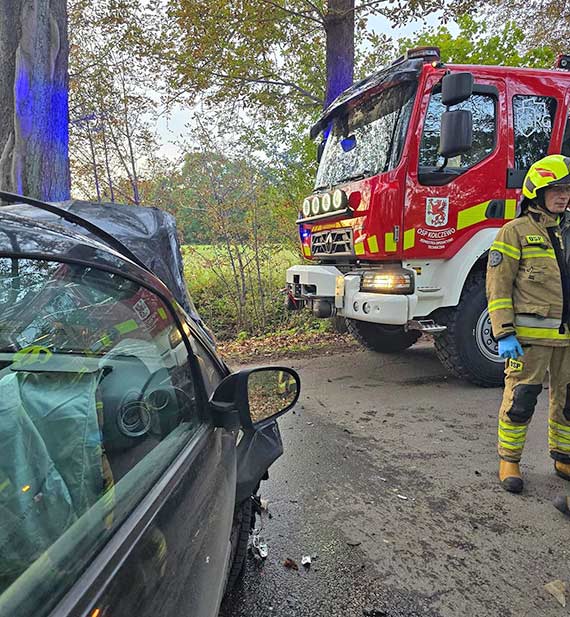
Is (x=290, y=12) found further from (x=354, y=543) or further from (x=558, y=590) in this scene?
(x=558, y=590)

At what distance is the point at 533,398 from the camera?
8.78 ft

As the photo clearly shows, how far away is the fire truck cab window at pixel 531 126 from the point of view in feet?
14.5

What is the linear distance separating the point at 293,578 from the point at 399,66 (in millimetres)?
4273

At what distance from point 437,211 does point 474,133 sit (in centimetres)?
84

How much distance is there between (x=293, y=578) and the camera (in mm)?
2070

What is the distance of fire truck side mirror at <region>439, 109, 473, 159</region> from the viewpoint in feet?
12.6

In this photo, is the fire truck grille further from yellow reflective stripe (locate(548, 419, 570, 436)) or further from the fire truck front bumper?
yellow reflective stripe (locate(548, 419, 570, 436))

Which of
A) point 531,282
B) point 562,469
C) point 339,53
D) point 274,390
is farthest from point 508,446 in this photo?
point 339,53

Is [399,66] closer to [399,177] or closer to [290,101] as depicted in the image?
[399,177]

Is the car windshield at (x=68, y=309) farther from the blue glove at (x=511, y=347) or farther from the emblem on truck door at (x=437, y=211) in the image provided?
the emblem on truck door at (x=437, y=211)

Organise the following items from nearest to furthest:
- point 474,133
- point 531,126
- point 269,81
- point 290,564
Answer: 1. point 290,564
2. point 474,133
3. point 531,126
4. point 269,81

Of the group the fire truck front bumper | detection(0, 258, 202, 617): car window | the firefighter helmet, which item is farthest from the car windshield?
the fire truck front bumper

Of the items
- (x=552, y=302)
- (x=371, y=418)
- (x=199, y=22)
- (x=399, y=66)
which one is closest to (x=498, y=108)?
(x=399, y=66)

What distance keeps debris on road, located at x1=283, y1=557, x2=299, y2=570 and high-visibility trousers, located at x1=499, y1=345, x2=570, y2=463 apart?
4.84ft
